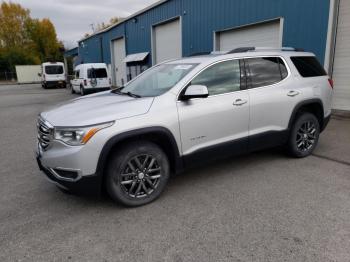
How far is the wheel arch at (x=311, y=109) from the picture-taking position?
462 centimetres

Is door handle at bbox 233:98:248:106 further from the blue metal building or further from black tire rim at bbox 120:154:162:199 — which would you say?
the blue metal building

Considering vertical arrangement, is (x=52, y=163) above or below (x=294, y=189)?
above

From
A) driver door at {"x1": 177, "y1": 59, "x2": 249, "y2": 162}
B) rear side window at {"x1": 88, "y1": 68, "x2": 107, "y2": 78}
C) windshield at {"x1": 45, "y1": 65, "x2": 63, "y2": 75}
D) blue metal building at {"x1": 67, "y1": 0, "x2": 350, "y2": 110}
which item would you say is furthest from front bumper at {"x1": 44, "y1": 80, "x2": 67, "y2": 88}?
driver door at {"x1": 177, "y1": 59, "x2": 249, "y2": 162}

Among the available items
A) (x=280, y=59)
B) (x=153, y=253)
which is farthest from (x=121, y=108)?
(x=280, y=59)

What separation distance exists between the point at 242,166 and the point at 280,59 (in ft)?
5.91

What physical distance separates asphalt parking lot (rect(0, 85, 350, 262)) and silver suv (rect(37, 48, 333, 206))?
377 millimetres

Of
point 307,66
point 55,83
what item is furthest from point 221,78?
point 55,83

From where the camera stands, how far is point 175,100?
3535mm

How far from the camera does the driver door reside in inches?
142

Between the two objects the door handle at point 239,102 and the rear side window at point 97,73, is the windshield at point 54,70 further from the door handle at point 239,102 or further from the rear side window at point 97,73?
the door handle at point 239,102

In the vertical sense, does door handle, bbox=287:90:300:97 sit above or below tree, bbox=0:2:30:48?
below

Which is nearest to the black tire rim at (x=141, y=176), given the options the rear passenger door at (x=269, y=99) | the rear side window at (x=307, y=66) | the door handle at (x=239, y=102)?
the door handle at (x=239, y=102)

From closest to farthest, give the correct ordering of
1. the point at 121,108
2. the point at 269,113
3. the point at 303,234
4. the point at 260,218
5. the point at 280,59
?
the point at 303,234 → the point at 260,218 → the point at 121,108 → the point at 269,113 → the point at 280,59

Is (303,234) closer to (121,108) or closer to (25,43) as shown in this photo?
(121,108)
